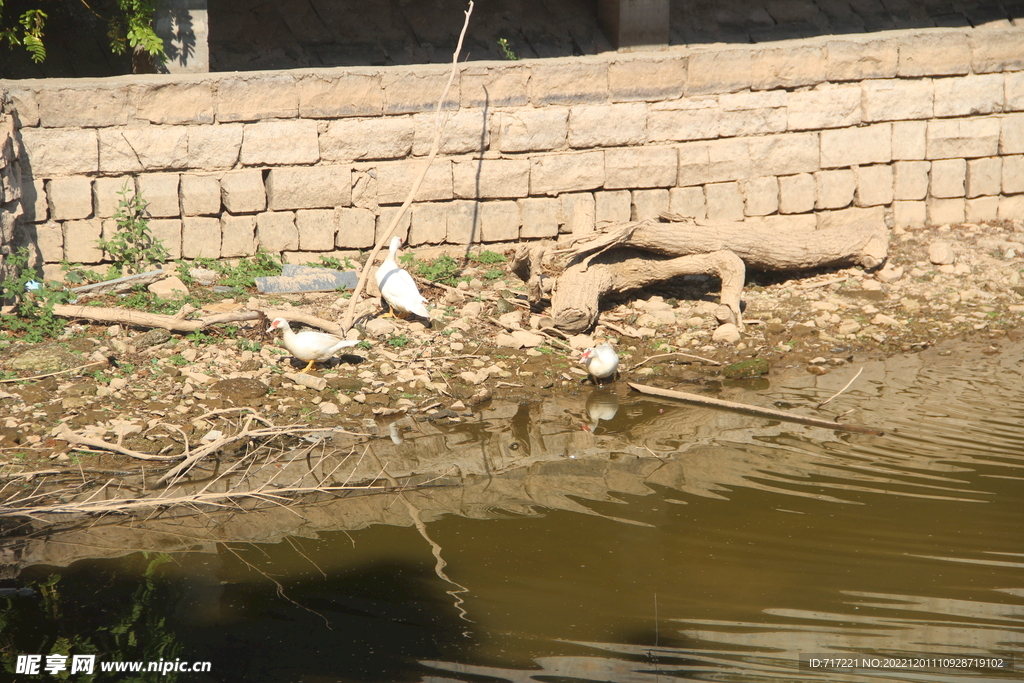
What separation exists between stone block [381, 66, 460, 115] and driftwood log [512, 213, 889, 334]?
155cm

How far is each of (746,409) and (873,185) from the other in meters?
3.86

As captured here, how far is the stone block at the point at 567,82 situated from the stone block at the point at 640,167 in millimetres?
523

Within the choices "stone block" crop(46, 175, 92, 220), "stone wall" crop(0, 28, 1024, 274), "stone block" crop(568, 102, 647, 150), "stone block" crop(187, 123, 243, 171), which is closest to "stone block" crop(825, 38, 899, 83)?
"stone wall" crop(0, 28, 1024, 274)

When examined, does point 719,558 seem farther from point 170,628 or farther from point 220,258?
point 220,258

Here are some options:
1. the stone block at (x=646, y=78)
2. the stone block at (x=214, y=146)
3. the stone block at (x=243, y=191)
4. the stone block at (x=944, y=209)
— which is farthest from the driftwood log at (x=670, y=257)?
the stone block at (x=214, y=146)

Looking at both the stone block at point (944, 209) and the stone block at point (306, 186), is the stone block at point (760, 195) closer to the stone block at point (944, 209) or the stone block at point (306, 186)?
the stone block at point (944, 209)

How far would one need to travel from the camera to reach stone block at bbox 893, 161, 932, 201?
805cm

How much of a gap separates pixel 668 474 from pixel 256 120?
4.55 meters

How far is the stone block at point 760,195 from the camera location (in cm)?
782

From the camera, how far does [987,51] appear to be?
7852 mm

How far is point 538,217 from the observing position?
7660mm

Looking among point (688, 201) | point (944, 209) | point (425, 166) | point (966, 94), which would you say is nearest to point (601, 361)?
point (425, 166)

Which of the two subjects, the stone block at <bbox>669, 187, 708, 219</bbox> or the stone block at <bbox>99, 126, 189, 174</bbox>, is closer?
the stone block at <bbox>99, 126, 189, 174</bbox>

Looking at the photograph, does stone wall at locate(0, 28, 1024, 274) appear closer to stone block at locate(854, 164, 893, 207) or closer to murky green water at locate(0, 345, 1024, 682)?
stone block at locate(854, 164, 893, 207)
